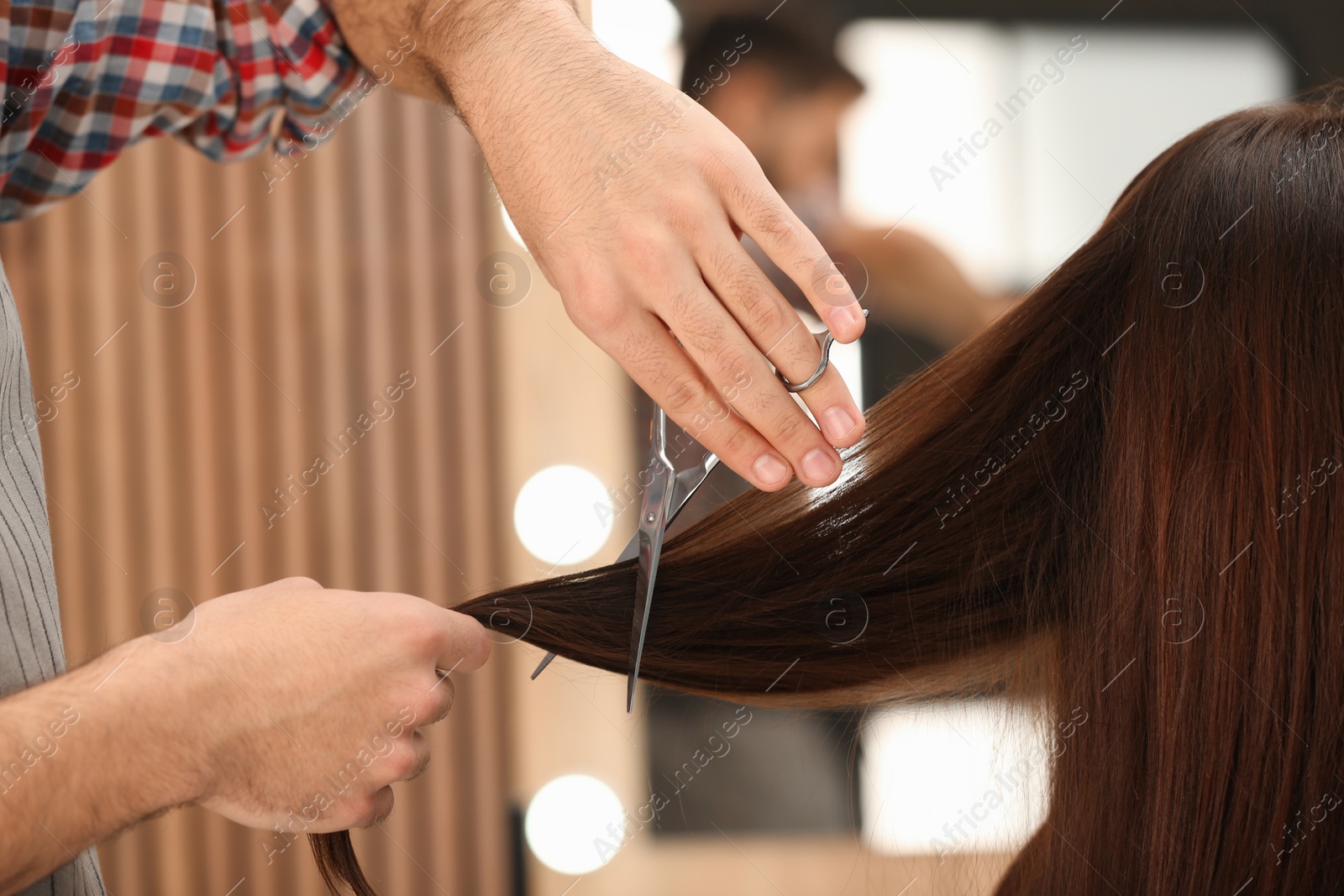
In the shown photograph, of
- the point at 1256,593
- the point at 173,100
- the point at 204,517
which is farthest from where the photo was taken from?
the point at 204,517

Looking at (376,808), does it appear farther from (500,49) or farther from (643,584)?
(500,49)

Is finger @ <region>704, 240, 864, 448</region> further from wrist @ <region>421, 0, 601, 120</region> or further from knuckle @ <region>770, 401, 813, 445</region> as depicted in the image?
wrist @ <region>421, 0, 601, 120</region>

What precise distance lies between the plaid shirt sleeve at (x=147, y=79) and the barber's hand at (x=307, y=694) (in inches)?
20.3

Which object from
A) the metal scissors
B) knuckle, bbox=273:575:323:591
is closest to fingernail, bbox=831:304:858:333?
the metal scissors

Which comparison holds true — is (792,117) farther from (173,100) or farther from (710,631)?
(710,631)

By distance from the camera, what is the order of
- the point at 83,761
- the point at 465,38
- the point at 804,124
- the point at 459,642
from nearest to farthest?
the point at 83,761 → the point at 459,642 → the point at 465,38 → the point at 804,124

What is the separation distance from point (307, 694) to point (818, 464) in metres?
0.34

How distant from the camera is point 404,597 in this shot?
1.98 ft

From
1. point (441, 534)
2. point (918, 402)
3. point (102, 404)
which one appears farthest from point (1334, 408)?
point (102, 404)

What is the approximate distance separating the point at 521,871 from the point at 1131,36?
215 cm

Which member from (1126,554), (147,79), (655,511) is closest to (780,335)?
(655,511)

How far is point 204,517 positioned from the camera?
189cm

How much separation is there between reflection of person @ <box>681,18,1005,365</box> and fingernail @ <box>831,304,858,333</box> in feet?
4.55

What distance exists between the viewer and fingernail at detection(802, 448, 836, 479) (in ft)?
1.89
